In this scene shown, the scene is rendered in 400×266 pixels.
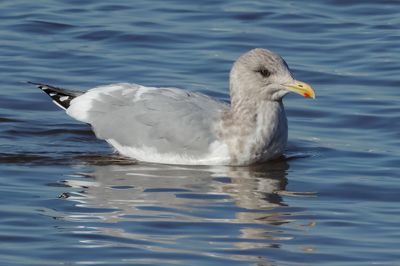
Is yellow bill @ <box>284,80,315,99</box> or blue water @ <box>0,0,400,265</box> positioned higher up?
yellow bill @ <box>284,80,315,99</box>

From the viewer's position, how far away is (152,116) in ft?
35.4

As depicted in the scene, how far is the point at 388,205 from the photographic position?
962cm

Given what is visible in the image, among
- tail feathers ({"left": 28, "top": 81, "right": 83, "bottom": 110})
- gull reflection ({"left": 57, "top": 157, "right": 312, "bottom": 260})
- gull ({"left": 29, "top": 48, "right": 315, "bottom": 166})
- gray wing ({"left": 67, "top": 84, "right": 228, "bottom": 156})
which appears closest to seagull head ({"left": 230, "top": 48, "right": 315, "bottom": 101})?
gull ({"left": 29, "top": 48, "right": 315, "bottom": 166})

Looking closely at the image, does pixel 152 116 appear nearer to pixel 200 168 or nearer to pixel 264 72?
pixel 200 168

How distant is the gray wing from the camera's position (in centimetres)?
1069

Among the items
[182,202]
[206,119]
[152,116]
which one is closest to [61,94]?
[152,116]

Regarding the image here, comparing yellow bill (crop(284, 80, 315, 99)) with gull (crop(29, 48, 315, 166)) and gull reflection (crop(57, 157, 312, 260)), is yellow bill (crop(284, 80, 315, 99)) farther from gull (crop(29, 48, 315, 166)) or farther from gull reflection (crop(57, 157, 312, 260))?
gull reflection (crop(57, 157, 312, 260))

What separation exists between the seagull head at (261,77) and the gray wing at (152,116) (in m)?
0.23

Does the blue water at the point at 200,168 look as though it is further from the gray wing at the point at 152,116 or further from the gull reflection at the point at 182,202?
the gray wing at the point at 152,116

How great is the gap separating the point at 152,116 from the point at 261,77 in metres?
0.91

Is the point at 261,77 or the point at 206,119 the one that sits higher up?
the point at 261,77

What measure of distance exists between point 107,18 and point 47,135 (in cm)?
435

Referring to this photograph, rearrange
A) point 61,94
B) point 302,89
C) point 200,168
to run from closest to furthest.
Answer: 1. point 302,89
2. point 200,168
3. point 61,94

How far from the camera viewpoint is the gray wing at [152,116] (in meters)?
10.7
